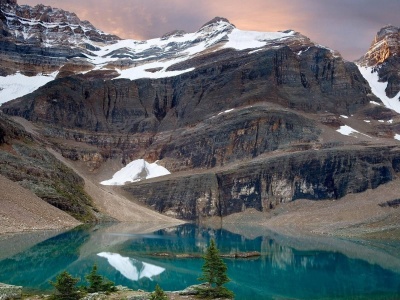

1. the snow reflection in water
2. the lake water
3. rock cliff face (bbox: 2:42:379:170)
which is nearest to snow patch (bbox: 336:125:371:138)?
rock cliff face (bbox: 2:42:379:170)

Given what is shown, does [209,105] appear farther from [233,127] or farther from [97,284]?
[97,284]

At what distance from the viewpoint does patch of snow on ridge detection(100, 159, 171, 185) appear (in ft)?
465

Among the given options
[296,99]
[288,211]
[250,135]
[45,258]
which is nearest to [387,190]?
[288,211]

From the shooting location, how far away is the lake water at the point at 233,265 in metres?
31.8

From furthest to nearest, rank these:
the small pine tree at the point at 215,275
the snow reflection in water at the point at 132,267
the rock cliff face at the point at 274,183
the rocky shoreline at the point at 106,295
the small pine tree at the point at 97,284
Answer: the rock cliff face at the point at 274,183
the snow reflection in water at the point at 132,267
the small pine tree at the point at 97,284
the small pine tree at the point at 215,275
the rocky shoreline at the point at 106,295

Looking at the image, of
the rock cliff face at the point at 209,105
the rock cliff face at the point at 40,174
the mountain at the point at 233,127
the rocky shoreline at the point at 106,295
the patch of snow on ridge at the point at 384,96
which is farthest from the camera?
the patch of snow on ridge at the point at 384,96

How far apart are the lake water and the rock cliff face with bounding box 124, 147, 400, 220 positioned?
49.7 meters

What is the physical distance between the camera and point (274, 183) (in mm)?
117438

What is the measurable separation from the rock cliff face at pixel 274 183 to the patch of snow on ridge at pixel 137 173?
13.3 metres


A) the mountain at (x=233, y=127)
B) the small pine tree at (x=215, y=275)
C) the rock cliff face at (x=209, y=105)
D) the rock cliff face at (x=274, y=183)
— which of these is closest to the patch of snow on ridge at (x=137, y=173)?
the mountain at (x=233, y=127)

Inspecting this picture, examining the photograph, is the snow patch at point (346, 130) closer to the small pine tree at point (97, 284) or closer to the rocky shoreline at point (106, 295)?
the rocky shoreline at point (106, 295)

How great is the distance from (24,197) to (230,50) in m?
136

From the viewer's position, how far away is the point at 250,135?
135m

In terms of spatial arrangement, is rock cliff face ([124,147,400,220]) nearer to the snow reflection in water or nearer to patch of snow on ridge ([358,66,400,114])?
patch of snow on ridge ([358,66,400,114])
